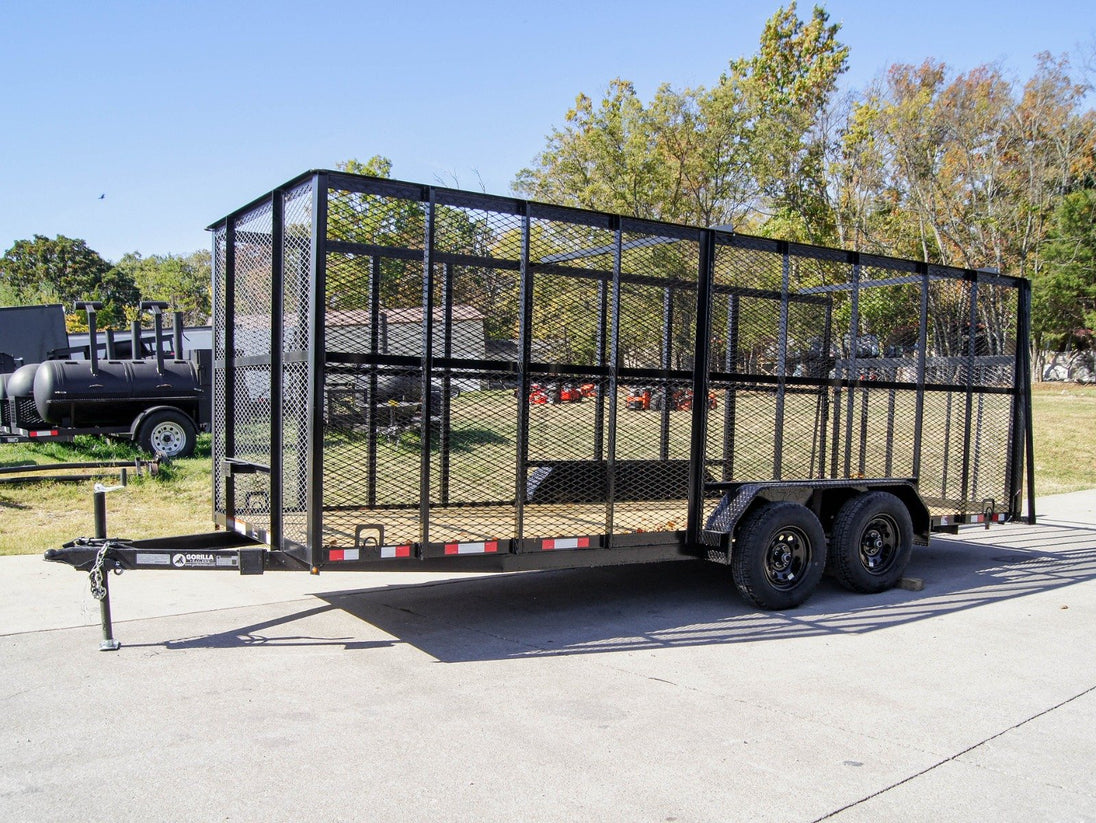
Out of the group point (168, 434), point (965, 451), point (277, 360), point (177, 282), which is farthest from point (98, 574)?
point (177, 282)

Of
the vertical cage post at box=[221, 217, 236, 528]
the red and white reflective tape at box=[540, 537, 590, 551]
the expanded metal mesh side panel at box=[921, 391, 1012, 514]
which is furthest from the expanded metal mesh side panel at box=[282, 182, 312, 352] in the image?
the expanded metal mesh side panel at box=[921, 391, 1012, 514]

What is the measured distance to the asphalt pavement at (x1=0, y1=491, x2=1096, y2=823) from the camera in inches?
152

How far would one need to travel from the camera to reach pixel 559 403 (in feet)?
23.3

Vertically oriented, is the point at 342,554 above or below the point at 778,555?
above

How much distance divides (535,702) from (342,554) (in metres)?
1.53

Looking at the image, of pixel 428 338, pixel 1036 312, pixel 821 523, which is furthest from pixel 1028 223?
pixel 428 338

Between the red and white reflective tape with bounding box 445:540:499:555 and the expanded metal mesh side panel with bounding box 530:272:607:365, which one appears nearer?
the red and white reflective tape with bounding box 445:540:499:555

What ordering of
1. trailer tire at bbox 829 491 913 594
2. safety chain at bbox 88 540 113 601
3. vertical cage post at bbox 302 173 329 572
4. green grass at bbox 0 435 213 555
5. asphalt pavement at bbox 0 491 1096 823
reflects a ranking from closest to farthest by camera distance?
asphalt pavement at bbox 0 491 1096 823, vertical cage post at bbox 302 173 329 572, safety chain at bbox 88 540 113 601, trailer tire at bbox 829 491 913 594, green grass at bbox 0 435 213 555

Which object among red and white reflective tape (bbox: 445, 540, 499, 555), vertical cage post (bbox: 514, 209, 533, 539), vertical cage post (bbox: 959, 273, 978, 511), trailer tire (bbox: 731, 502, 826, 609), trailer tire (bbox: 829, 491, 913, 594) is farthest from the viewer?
vertical cage post (bbox: 959, 273, 978, 511)

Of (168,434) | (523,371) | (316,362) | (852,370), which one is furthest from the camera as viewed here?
(168,434)

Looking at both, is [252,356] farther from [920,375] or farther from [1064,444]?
[1064,444]

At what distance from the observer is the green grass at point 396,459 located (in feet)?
21.9

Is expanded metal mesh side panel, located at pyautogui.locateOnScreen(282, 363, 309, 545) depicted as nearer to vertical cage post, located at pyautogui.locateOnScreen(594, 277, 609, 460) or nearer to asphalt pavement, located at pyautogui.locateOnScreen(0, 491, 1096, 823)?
asphalt pavement, located at pyautogui.locateOnScreen(0, 491, 1096, 823)

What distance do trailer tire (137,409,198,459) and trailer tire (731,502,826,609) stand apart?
10.4 m
